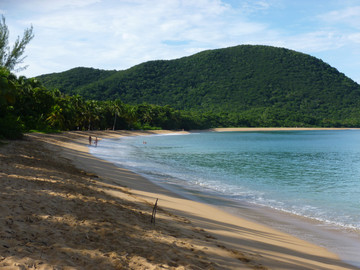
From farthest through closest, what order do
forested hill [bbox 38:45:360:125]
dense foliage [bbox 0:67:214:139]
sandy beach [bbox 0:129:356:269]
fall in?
forested hill [bbox 38:45:360:125]
dense foliage [bbox 0:67:214:139]
sandy beach [bbox 0:129:356:269]

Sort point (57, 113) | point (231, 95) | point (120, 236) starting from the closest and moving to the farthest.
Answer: point (120, 236), point (57, 113), point (231, 95)

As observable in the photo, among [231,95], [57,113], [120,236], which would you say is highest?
[231,95]

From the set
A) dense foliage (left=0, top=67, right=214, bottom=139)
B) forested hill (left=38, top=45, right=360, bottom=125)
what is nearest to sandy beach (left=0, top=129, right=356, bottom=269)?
dense foliage (left=0, top=67, right=214, bottom=139)

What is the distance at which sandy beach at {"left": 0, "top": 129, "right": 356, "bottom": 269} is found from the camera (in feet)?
16.6

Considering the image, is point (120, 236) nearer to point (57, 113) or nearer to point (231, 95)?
point (57, 113)

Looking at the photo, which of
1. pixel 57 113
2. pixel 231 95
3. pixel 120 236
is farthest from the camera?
pixel 231 95

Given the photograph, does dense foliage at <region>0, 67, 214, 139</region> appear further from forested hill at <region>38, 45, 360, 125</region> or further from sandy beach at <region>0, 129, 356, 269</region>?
forested hill at <region>38, 45, 360, 125</region>

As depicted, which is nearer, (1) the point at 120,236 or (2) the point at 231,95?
(1) the point at 120,236

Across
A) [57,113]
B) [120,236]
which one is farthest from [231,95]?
[120,236]

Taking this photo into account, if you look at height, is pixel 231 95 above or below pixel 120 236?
above

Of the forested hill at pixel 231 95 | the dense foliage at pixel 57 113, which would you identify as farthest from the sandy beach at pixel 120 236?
the forested hill at pixel 231 95

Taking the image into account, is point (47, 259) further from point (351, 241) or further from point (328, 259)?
point (351, 241)

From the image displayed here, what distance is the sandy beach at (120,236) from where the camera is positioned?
16.6 ft

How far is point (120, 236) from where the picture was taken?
6.36 m
